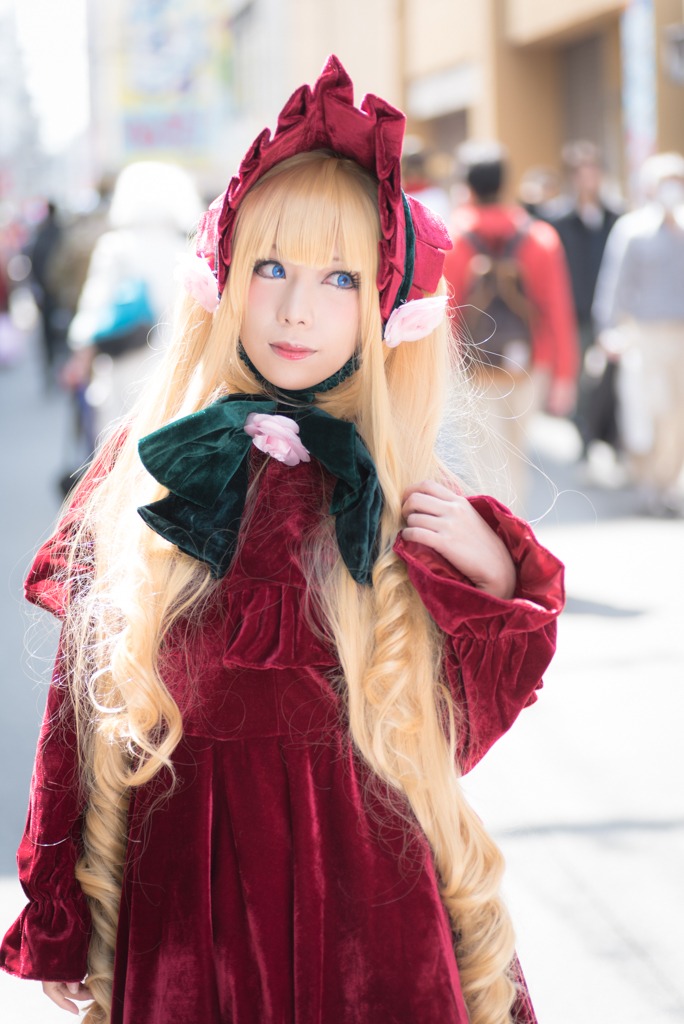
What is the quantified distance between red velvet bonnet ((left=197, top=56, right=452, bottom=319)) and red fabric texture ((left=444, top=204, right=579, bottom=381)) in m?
4.09

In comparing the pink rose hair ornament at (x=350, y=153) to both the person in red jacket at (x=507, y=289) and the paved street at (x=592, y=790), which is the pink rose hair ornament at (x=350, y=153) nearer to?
the paved street at (x=592, y=790)

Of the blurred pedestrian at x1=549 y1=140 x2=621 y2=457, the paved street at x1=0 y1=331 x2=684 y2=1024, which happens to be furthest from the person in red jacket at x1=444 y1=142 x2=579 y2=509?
the blurred pedestrian at x1=549 y1=140 x2=621 y2=457

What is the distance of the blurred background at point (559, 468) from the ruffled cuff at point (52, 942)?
55cm

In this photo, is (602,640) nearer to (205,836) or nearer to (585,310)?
(205,836)

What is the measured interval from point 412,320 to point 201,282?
0.31 metres

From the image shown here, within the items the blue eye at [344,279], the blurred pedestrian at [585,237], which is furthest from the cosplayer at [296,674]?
the blurred pedestrian at [585,237]

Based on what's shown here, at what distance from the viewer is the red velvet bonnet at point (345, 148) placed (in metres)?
1.79

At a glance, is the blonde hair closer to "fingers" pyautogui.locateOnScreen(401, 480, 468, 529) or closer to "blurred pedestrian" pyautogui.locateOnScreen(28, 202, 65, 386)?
"fingers" pyautogui.locateOnScreen(401, 480, 468, 529)

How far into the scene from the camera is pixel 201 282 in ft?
6.21

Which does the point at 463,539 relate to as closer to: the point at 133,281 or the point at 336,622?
the point at 336,622

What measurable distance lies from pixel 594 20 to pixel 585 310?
18.6ft

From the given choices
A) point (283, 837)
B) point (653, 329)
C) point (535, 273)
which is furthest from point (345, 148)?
point (653, 329)

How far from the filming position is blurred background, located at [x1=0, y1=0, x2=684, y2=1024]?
10.5 feet

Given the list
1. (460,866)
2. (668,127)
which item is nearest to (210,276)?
(460,866)
